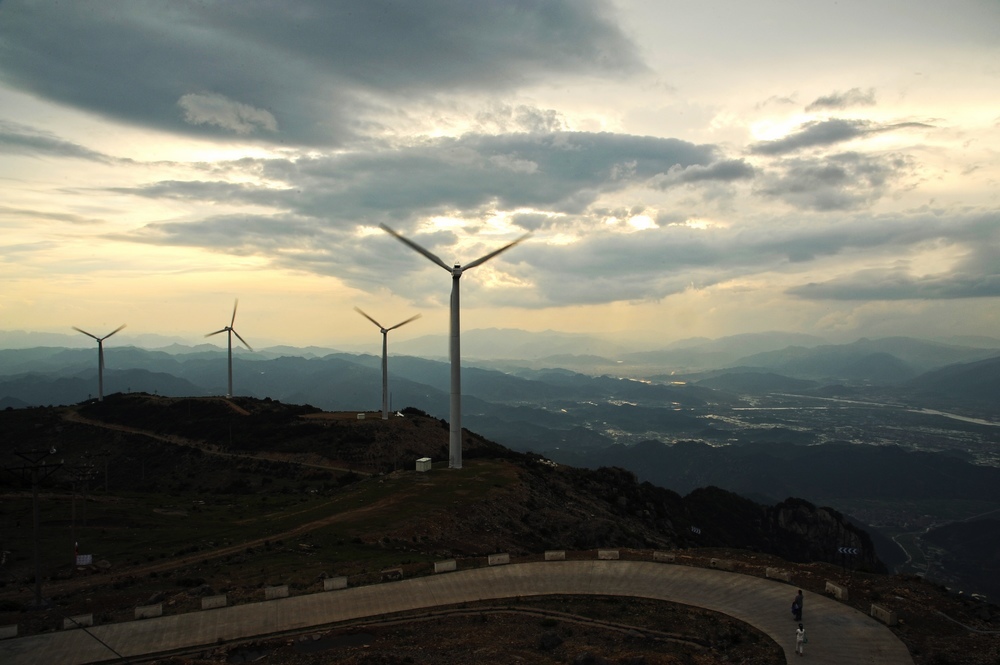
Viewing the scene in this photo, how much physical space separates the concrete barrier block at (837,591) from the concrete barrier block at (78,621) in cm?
4385

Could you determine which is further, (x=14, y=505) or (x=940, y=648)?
(x=14, y=505)

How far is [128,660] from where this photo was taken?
3009cm

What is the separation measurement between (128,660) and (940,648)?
39942 millimetres

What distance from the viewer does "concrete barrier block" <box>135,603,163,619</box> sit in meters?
35.8

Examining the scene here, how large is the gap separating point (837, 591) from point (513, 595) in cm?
1979

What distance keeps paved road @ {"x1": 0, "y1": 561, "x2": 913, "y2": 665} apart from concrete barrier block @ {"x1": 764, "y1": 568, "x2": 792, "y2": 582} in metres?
0.61

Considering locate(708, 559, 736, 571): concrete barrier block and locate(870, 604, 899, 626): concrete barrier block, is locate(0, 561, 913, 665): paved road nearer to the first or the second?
locate(870, 604, 899, 626): concrete barrier block

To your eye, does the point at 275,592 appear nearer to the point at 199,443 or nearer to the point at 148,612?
the point at 148,612

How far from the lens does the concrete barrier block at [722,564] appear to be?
139ft

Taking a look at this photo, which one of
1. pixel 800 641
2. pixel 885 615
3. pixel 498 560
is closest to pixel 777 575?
pixel 885 615

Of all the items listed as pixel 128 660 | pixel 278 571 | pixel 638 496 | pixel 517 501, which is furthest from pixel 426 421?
pixel 128 660

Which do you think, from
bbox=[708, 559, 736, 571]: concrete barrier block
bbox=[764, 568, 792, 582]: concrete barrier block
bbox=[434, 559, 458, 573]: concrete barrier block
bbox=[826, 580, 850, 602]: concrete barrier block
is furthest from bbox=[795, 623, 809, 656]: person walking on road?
bbox=[434, 559, 458, 573]: concrete barrier block

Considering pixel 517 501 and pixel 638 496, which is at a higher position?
pixel 517 501

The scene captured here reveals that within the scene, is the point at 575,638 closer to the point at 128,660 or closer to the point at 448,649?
the point at 448,649
